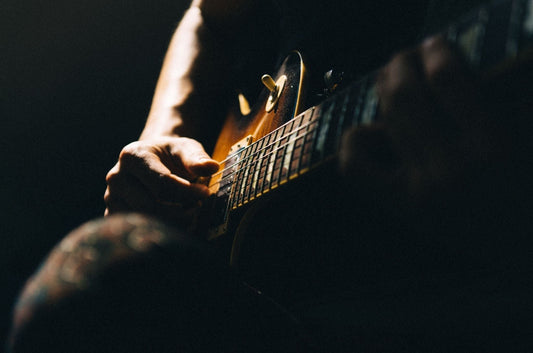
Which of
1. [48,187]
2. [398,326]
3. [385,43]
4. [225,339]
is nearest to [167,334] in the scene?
[225,339]

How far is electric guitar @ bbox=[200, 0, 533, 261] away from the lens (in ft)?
1.00

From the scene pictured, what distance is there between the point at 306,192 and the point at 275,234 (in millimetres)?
137

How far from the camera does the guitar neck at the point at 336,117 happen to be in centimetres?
30

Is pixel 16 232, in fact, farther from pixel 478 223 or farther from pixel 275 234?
pixel 478 223

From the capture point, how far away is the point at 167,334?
28 cm

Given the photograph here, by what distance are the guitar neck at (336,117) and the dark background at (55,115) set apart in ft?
3.31

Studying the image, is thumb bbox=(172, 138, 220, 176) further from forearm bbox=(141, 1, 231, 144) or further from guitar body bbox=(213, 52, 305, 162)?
forearm bbox=(141, 1, 231, 144)

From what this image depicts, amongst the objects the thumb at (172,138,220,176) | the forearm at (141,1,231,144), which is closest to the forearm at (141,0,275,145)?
the forearm at (141,1,231,144)

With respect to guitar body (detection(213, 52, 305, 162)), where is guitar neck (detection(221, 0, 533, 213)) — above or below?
below

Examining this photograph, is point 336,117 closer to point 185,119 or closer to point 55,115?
point 185,119

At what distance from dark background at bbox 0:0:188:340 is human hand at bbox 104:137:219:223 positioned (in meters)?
0.75

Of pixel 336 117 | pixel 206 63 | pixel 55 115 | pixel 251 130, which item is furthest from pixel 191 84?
pixel 336 117

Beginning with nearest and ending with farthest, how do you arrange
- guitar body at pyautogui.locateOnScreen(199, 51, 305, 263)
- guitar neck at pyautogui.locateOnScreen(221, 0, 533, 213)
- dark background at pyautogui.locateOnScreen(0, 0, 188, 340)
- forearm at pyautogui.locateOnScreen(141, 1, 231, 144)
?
guitar neck at pyautogui.locateOnScreen(221, 0, 533, 213), guitar body at pyautogui.locateOnScreen(199, 51, 305, 263), forearm at pyautogui.locateOnScreen(141, 1, 231, 144), dark background at pyautogui.locateOnScreen(0, 0, 188, 340)

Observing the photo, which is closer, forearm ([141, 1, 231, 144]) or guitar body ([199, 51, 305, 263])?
guitar body ([199, 51, 305, 263])
